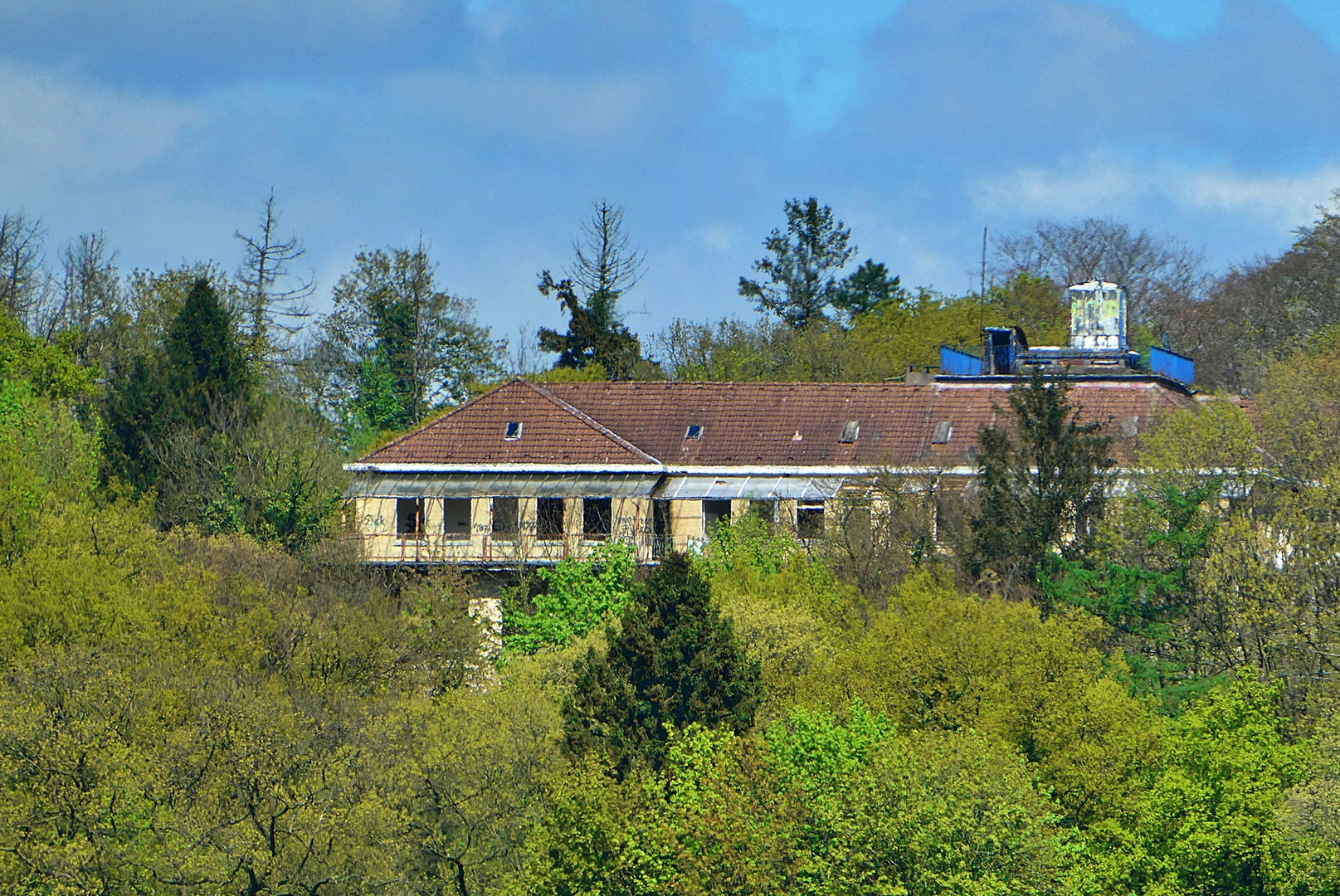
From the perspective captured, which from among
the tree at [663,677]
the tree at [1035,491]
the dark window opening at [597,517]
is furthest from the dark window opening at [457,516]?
the tree at [663,677]

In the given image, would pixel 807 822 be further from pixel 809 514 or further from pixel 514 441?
pixel 514 441

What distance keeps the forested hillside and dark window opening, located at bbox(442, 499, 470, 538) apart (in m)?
2.87

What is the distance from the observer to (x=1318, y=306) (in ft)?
220

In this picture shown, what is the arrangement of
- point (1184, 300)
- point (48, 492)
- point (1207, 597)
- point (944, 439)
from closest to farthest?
1. point (1207, 597)
2. point (48, 492)
3. point (944, 439)
4. point (1184, 300)

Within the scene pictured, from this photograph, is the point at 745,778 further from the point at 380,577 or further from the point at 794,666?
the point at 380,577

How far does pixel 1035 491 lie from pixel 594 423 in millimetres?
12460

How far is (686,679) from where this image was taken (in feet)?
115

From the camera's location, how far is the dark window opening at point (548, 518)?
5003 centimetres

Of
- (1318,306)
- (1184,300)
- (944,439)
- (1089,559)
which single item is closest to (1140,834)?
(1089,559)

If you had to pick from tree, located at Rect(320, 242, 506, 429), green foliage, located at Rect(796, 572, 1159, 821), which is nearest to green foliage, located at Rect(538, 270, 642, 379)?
tree, located at Rect(320, 242, 506, 429)

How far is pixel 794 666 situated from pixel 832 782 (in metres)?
6.77

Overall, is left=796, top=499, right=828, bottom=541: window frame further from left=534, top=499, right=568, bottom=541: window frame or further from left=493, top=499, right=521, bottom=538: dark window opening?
left=493, top=499, right=521, bottom=538: dark window opening

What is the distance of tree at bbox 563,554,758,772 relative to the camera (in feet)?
112

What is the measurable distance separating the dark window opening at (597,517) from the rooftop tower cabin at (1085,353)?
35.2ft
